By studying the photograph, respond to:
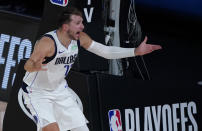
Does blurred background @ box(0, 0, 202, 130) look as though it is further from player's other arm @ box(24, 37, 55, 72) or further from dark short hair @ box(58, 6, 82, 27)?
player's other arm @ box(24, 37, 55, 72)

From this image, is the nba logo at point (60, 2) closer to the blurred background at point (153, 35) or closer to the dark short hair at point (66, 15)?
the blurred background at point (153, 35)

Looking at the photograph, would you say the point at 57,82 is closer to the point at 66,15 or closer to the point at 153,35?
the point at 66,15

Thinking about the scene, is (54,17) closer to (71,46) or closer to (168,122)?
(71,46)

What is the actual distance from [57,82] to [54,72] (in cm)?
11

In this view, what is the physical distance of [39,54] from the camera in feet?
16.7

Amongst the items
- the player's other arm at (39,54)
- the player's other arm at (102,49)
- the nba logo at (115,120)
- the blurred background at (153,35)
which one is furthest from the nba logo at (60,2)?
the nba logo at (115,120)

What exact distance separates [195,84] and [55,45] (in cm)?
231

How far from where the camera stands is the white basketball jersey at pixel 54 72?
17.4 ft

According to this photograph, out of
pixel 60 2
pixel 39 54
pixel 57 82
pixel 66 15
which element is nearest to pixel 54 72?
pixel 57 82

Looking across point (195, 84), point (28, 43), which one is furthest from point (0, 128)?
point (195, 84)

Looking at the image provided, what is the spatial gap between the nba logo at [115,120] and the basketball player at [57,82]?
788 mm

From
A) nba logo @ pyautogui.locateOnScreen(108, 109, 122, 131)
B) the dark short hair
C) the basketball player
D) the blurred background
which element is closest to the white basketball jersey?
the basketball player

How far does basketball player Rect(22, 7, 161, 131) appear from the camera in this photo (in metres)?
5.23

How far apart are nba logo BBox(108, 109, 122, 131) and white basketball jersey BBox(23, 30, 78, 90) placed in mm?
862
